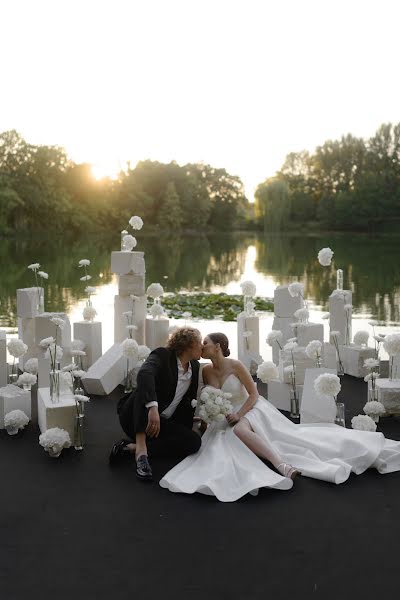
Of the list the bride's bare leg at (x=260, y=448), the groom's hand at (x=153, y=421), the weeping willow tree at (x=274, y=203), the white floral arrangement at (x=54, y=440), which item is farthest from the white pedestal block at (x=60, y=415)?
the weeping willow tree at (x=274, y=203)

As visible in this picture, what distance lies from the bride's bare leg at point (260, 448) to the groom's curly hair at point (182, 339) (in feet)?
2.35

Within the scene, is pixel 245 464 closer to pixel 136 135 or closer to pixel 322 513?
pixel 322 513

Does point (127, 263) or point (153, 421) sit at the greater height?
point (127, 263)

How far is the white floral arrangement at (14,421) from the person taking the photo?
19.6ft

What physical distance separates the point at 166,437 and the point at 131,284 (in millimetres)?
3747

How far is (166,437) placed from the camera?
5301mm

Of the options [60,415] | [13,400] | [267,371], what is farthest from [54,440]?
[267,371]

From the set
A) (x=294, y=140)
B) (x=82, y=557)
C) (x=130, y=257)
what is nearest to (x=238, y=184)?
(x=294, y=140)

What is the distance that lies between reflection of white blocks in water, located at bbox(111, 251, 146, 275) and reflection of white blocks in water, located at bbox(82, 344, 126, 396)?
1.43 m

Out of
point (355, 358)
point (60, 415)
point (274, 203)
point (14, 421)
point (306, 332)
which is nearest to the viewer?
point (60, 415)

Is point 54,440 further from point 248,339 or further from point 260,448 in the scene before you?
point 248,339

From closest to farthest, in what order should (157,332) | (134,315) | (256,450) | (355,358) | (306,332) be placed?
(256,450), (306,332), (355,358), (157,332), (134,315)

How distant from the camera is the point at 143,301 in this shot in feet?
28.9

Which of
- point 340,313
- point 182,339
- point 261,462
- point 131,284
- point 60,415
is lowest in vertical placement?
point 261,462
